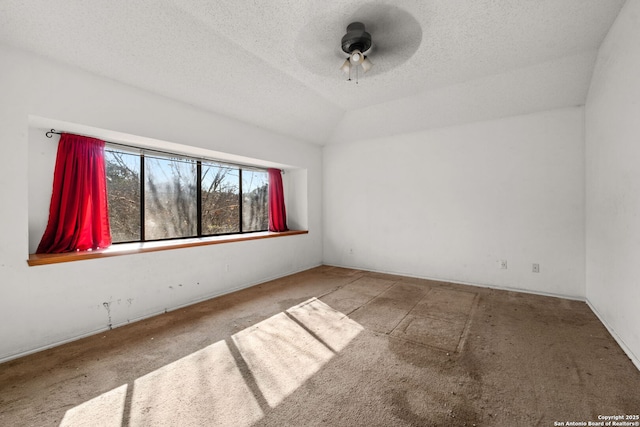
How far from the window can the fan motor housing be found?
2865mm

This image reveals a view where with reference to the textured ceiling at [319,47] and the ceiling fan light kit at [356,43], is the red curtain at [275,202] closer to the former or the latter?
the textured ceiling at [319,47]

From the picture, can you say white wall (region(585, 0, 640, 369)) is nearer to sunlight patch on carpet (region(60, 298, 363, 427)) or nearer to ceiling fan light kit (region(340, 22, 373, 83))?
ceiling fan light kit (region(340, 22, 373, 83))

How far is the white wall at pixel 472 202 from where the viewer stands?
345 cm

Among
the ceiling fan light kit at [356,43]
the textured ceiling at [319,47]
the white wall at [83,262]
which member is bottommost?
the white wall at [83,262]

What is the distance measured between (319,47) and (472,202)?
317 centimetres

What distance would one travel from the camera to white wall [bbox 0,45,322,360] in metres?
2.18

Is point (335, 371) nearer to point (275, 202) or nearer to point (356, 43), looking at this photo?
point (356, 43)

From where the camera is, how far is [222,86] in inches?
124

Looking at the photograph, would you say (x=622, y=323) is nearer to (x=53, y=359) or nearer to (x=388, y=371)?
(x=388, y=371)

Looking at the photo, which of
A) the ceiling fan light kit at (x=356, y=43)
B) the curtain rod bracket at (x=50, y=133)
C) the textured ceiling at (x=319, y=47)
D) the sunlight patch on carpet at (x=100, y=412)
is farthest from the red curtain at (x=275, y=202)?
the sunlight patch on carpet at (x=100, y=412)

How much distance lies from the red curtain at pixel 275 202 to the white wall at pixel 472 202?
1122mm

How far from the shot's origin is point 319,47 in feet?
8.01

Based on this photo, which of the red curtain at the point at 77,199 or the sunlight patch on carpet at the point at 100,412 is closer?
the sunlight patch on carpet at the point at 100,412

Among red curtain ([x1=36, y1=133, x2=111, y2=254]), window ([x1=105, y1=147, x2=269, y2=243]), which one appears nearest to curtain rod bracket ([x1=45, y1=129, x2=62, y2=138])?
red curtain ([x1=36, y1=133, x2=111, y2=254])
